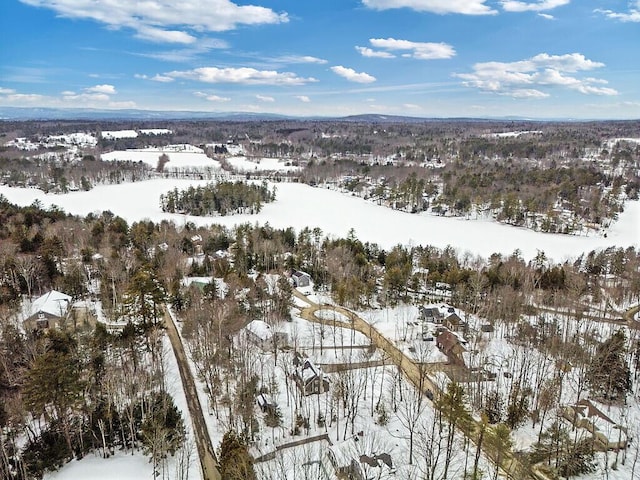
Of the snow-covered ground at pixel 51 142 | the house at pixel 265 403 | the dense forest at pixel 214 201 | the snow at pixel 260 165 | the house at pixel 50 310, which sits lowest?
the house at pixel 265 403

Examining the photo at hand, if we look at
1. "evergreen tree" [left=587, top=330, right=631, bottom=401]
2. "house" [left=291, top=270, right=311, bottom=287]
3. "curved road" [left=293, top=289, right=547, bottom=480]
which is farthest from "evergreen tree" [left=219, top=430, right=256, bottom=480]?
"house" [left=291, top=270, right=311, bottom=287]

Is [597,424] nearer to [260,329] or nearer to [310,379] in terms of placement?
[310,379]

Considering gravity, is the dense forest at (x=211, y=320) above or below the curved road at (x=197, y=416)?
above

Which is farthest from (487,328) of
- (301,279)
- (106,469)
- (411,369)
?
(106,469)

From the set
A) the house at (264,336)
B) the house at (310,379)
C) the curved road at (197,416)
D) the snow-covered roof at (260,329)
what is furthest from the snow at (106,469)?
the snow-covered roof at (260,329)

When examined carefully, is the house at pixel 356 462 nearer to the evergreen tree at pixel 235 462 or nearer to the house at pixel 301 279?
the evergreen tree at pixel 235 462

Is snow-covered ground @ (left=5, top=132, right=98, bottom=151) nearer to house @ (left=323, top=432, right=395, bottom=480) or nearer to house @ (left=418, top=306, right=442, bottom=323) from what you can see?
house @ (left=418, top=306, right=442, bottom=323)
